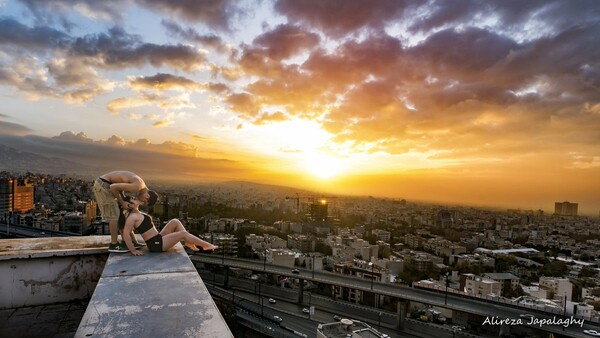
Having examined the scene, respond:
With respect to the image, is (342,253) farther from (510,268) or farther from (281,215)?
(281,215)

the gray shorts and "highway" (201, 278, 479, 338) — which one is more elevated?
the gray shorts

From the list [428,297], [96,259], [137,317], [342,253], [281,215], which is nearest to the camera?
[137,317]

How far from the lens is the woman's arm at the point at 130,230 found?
2.85 m

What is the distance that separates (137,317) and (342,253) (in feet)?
86.8

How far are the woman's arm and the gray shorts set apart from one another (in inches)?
7.2

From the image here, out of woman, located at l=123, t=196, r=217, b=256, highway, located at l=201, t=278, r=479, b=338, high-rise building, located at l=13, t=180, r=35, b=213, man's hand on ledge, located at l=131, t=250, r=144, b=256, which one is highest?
woman, located at l=123, t=196, r=217, b=256

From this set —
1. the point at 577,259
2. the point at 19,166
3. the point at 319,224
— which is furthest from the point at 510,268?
the point at 19,166

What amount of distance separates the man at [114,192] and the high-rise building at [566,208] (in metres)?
87.2

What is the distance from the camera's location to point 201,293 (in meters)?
1.71

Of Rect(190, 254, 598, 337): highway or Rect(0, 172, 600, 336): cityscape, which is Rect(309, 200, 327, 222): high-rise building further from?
Rect(190, 254, 598, 337): highway

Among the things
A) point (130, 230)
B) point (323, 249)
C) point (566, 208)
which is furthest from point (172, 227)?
point (566, 208)

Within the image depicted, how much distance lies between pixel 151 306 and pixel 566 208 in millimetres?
89005

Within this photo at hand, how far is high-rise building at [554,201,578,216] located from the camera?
227 ft

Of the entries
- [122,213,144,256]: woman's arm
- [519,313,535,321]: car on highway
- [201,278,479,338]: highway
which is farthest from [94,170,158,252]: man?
[519,313,535,321]: car on highway
